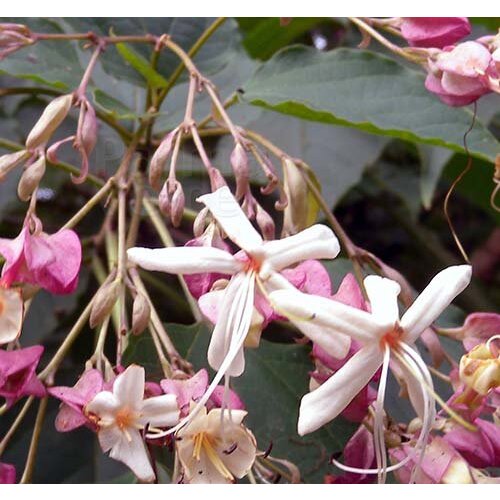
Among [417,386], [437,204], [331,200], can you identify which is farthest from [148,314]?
[437,204]

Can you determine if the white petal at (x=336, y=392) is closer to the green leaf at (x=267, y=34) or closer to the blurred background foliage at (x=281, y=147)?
the blurred background foliage at (x=281, y=147)

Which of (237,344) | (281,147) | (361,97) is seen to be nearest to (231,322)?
(237,344)

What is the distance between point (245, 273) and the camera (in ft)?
1.54

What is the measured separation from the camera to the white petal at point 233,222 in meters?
0.47

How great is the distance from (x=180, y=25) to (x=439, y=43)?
391 millimetres

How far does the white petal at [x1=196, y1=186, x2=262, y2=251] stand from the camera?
1.53ft

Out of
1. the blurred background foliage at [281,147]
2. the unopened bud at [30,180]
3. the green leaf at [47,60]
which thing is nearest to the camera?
the unopened bud at [30,180]

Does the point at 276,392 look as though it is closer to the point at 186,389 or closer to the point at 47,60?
the point at 186,389

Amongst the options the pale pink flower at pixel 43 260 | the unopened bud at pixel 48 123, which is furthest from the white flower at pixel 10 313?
the unopened bud at pixel 48 123

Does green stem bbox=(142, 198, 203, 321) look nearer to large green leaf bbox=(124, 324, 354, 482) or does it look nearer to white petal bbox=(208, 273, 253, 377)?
large green leaf bbox=(124, 324, 354, 482)

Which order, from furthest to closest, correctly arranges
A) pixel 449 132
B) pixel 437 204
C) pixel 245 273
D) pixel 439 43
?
pixel 437 204 < pixel 449 132 < pixel 439 43 < pixel 245 273

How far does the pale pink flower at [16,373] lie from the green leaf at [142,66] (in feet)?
1.15

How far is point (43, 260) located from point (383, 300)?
181 mm

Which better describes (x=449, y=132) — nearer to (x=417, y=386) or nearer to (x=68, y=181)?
(x=417, y=386)
